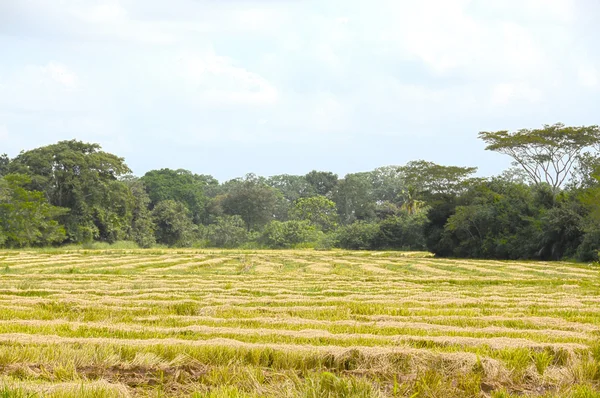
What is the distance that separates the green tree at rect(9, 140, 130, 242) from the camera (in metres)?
52.1

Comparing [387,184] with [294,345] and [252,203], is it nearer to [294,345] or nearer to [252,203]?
[252,203]

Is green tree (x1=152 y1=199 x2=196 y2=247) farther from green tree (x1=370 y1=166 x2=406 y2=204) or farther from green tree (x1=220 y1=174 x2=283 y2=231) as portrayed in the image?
green tree (x1=370 y1=166 x2=406 y2=204)

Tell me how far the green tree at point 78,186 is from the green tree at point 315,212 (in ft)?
64.7

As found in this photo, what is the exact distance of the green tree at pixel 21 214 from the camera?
45.5m

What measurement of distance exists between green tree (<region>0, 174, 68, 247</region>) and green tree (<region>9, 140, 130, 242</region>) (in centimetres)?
451

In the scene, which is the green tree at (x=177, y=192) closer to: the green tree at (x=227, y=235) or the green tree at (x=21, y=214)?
the green tree at (x=227, y=235)

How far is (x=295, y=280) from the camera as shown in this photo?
749 inches

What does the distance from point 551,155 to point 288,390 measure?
4054cm

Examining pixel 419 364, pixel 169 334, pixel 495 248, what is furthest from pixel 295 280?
pixel 495 248

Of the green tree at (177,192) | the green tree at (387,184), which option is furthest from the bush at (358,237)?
the green tree at (387,184)

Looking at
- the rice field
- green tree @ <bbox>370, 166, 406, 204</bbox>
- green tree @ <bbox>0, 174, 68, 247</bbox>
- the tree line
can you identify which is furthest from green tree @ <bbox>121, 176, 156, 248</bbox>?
the rice field

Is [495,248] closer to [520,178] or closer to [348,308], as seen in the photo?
[348,308]

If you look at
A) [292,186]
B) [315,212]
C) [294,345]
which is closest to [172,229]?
[315,212]

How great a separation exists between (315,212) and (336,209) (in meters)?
8.04
